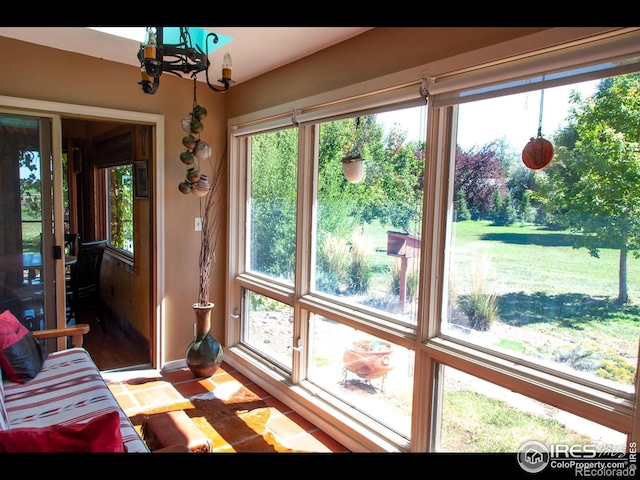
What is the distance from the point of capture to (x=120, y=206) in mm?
4977

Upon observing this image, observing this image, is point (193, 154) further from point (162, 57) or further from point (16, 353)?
point (16, 353)

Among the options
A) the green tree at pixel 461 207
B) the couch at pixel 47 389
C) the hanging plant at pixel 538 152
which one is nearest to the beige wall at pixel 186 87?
the hanging plant at pixel 538 152

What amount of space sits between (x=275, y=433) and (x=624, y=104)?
2.48 meters

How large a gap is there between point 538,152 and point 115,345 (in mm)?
3956

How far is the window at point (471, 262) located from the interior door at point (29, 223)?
1666mm

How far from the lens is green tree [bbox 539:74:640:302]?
1.43 meters

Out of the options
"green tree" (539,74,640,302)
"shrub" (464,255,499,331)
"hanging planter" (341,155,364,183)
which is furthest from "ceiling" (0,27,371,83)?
"shrub" (464,255,499,331)

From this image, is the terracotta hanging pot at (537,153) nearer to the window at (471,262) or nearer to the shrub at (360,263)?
the window at (471,262)

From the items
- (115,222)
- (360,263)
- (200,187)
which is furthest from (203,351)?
(115,222)

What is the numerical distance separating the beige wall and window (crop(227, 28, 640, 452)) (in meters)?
0.18

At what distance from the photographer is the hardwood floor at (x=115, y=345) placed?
367 centimetres

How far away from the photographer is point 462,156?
6.46 feet
